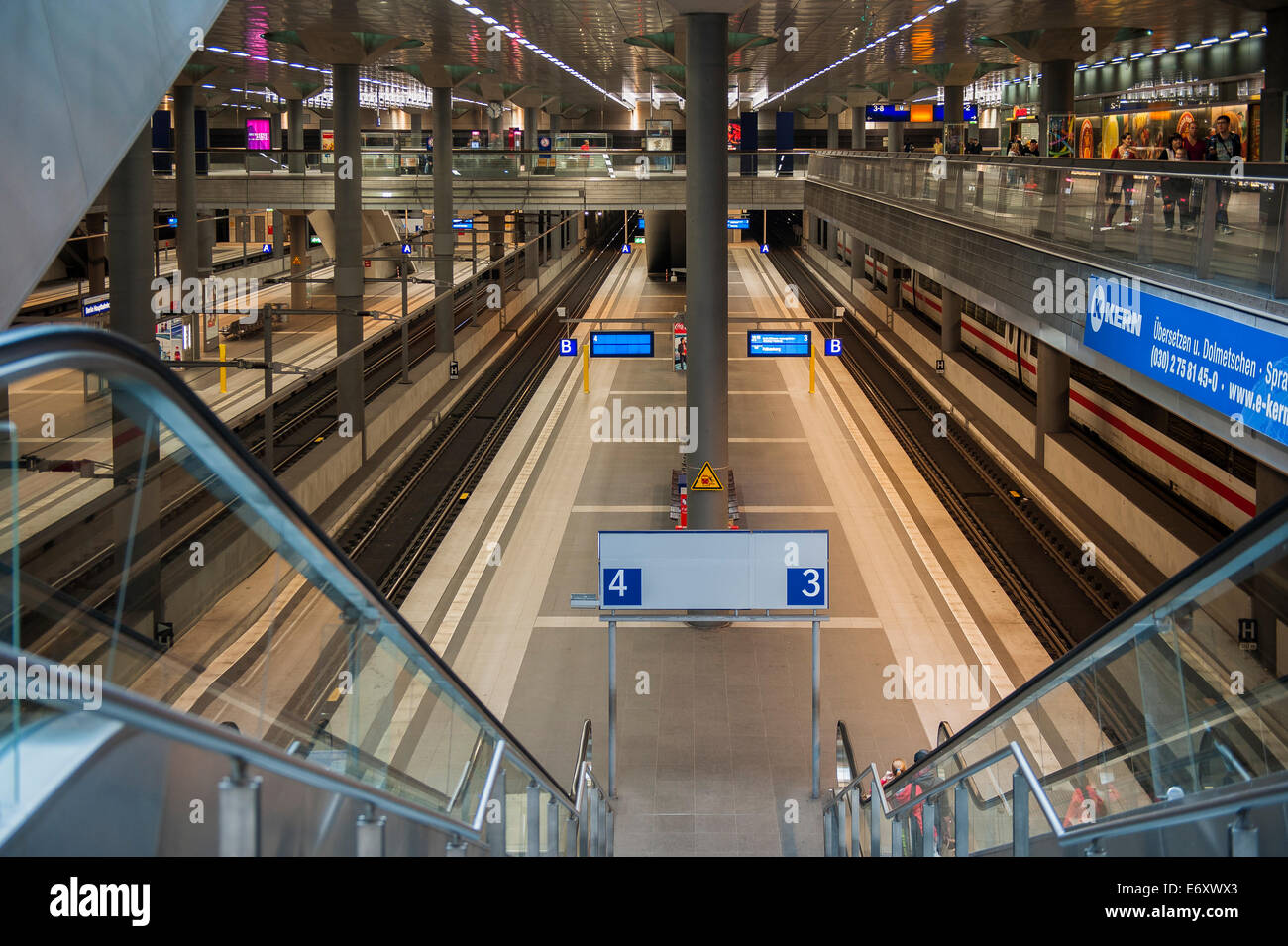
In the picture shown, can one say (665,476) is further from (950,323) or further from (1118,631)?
(1118,631)

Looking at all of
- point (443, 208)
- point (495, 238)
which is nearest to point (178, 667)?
point (443, 208)

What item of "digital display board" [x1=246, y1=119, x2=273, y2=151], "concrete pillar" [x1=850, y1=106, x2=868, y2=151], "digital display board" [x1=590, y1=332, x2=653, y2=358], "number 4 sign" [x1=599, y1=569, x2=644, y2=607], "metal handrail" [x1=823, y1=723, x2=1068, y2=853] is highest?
"concrete pillar" [x1=850, y1=106, x2=868, y2=151]

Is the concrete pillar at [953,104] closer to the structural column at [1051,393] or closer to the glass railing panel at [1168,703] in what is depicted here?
the structural column at [1051,393]

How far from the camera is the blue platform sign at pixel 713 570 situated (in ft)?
35.0

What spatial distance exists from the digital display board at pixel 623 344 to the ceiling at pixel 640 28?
5.10 meters

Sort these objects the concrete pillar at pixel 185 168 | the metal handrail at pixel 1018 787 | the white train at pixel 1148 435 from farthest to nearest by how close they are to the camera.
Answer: the concrete pillar at pixel 185 168, the white train at pixel 1148 435, the metal handrail at pixel 1018 787

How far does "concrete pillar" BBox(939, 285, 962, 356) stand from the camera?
26.7m

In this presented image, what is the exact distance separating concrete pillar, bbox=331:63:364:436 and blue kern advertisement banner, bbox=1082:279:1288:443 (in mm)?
12903

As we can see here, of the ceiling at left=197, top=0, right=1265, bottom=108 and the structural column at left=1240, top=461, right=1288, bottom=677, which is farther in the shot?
the ceiling at left=197, top=0, right=1265, bottom=108

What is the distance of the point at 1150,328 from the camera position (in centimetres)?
985

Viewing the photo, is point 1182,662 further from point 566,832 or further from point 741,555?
point 741,555

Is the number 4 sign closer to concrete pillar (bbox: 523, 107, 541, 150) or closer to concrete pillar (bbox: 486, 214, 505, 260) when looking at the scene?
concrete pillar (bbox: 486, 214, 505, 260)

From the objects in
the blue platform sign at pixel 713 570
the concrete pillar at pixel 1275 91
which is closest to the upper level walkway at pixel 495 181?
the concrete pillar at pixel 1275 91

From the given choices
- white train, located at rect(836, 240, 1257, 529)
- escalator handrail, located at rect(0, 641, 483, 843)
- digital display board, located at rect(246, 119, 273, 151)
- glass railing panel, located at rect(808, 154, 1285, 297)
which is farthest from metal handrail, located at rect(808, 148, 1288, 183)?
digital display board, located at rect(246, 119, 273, 151)
